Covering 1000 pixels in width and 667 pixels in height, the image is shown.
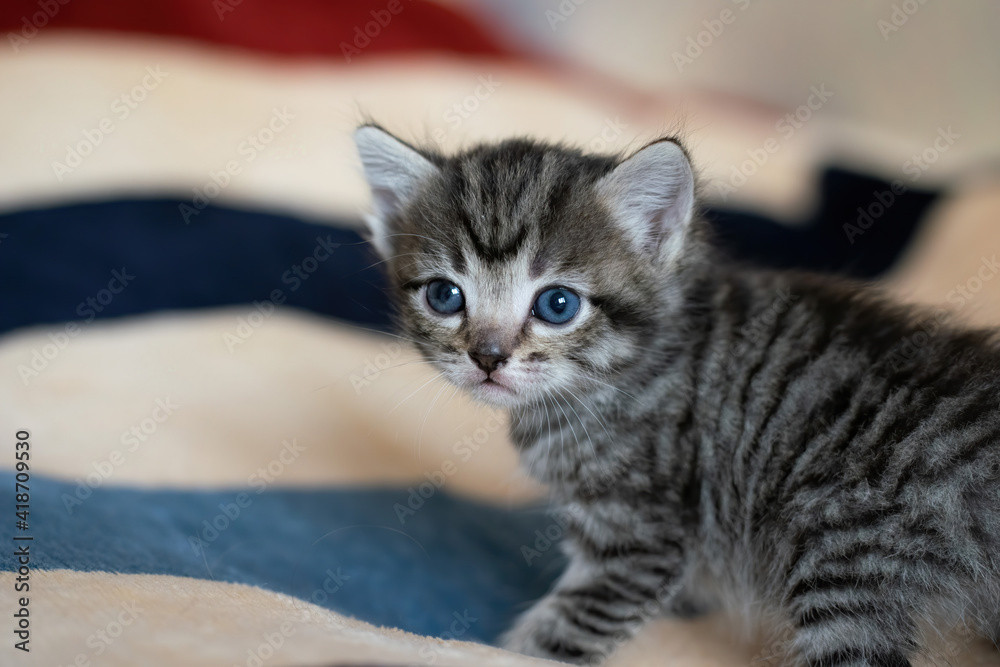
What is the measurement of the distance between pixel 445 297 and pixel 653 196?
1.65ft

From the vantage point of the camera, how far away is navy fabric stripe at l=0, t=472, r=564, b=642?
171 centimetres

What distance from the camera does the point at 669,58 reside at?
155 inches

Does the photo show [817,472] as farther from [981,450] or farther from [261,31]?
[261,31]

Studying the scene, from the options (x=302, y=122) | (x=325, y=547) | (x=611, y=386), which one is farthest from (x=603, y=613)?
(x=302, y=122)

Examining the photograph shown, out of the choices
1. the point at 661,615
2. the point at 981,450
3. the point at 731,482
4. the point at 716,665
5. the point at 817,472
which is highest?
the point at 981,450

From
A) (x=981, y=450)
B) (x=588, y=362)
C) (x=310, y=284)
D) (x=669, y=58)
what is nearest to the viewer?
(x=981, y=450)

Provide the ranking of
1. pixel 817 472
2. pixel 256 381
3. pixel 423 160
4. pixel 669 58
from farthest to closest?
pixel 669 58
pixel 256 381
pixel 423 160
pixel 817 472

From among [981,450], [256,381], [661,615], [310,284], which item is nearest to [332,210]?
[310,284]

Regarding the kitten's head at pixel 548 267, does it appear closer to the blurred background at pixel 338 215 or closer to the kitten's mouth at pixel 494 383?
the kitten's mouth at pixel 494 383

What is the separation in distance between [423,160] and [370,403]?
1.07 m

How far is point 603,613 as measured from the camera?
1672 millimetres

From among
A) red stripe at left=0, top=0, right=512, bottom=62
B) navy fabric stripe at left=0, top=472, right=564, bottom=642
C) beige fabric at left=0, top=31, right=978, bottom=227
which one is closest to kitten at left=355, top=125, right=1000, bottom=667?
navy fabric stripe at left=0, top=472, right=564, bottom=642

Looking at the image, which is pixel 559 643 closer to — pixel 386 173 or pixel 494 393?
pixel 494 393

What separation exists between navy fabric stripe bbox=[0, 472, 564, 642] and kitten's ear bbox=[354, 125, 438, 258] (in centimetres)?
74
